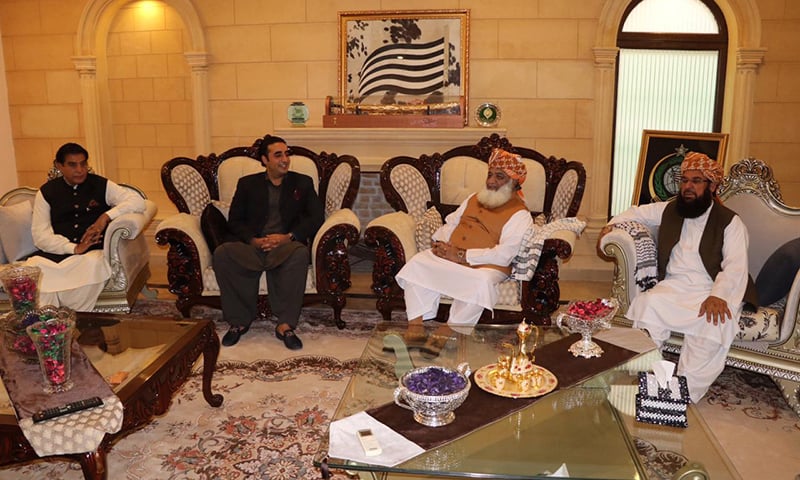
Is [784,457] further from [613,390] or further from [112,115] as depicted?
[112,115]

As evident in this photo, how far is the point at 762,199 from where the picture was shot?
3.71 metres

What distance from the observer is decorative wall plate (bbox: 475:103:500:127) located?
5.75 meters

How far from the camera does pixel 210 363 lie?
3.18 meters

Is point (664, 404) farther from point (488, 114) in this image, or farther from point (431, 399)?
point (488, 114)

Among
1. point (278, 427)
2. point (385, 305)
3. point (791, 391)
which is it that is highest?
point (385, 305)

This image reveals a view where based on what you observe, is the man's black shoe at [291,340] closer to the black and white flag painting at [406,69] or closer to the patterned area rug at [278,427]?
the patterned area rug at [278,427]

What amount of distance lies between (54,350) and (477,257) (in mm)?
2278

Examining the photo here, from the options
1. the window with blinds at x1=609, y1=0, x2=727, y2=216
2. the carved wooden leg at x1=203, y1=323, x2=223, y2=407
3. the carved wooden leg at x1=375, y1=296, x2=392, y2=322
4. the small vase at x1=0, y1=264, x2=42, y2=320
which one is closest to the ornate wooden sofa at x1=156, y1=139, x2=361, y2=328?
the carved wooden leg at x1=375, y1=296, x2=392, y2=322

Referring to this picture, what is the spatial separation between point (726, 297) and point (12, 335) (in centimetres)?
323

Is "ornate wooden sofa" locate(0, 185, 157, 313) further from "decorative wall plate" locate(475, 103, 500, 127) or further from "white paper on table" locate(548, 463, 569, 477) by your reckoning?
"white paper on table" locate(548, 463, 569, 477)

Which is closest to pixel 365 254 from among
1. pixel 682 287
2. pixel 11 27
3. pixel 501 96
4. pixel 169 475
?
pixel 501 96

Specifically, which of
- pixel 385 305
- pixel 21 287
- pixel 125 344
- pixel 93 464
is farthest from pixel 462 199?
pixel 93 464

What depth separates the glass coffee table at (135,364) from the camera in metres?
2.18

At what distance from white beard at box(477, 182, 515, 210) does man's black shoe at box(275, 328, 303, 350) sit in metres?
1.41
